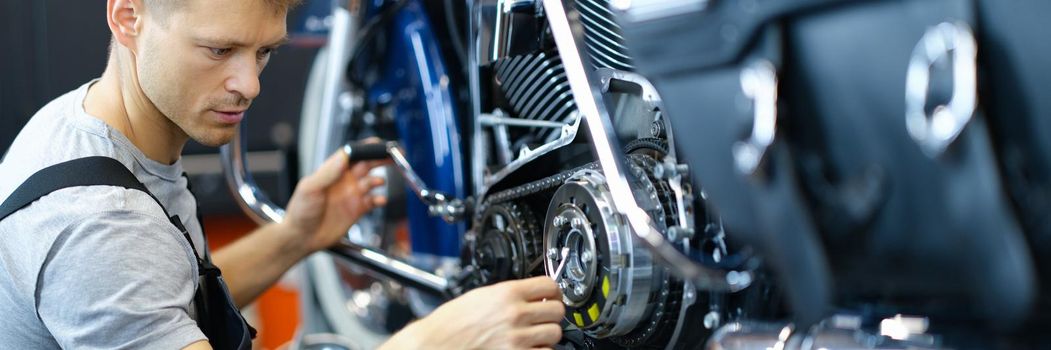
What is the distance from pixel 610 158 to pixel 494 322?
17cm

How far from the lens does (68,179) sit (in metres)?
0.97

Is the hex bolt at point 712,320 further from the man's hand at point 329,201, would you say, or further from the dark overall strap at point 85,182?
the man's hand at point 329,201

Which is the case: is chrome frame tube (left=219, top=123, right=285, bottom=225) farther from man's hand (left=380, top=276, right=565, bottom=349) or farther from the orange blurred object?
the orange blurred object

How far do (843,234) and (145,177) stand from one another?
745 millimetres

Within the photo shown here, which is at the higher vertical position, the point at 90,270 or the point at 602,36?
the point at 602,36

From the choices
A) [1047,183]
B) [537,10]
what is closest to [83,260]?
[537,10]

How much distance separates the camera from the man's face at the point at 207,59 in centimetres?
100

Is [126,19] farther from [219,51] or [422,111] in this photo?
[422,111]

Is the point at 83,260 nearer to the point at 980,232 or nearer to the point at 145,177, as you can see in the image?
the point at 145,177

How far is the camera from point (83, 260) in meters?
0.92

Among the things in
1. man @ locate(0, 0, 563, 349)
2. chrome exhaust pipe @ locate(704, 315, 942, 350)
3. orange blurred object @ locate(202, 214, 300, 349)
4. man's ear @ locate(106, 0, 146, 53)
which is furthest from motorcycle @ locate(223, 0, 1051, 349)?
orange blurred object @ locate(202, 214, 300, 349)

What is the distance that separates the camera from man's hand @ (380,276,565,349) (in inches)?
35.0

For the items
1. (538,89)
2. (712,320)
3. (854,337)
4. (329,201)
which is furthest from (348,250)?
(854,337)

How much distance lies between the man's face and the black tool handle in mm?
307
